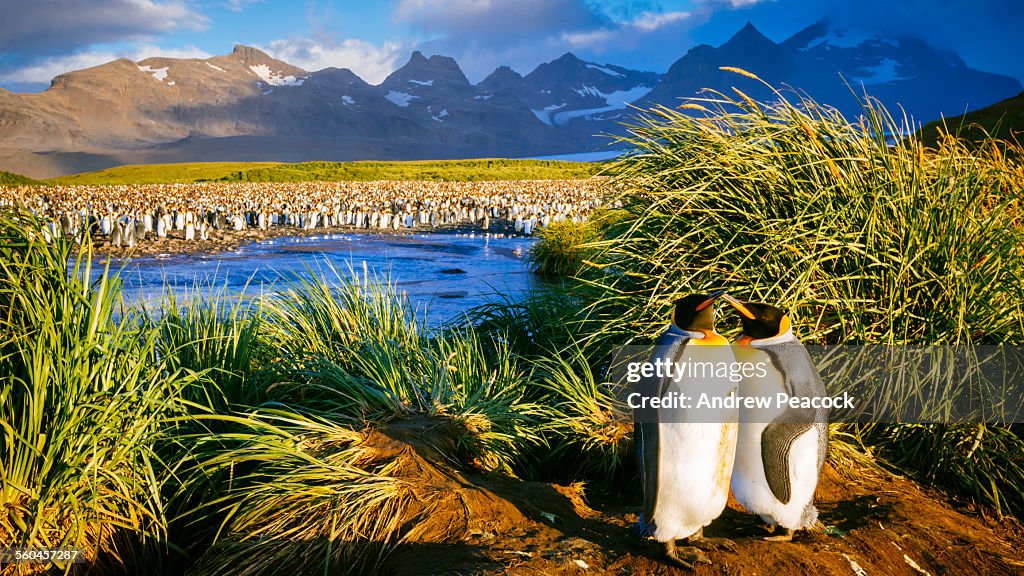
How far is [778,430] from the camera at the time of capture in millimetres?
2215

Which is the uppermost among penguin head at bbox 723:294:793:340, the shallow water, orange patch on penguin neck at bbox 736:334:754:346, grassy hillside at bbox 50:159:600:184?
grassy hillside at bbox 50:159:600:184

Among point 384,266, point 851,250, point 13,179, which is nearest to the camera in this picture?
point 851,250

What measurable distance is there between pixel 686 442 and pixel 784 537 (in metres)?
0.54

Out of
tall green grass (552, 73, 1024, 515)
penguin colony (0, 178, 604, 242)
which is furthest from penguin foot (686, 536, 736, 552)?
penguin colony (0, 178, 604, 242)

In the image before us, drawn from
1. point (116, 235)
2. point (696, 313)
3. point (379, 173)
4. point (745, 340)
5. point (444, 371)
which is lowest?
point (116, 235)

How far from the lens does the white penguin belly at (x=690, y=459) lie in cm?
211

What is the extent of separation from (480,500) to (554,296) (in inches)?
98.4

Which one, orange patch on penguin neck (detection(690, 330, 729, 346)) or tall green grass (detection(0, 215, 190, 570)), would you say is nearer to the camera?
orange patch on penguin neck (detection(690, 330, 729, 346))

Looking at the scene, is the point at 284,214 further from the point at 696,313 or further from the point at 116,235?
the point at 696,313

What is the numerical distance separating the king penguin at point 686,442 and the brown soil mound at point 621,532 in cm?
12

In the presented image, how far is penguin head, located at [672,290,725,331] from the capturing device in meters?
2.05

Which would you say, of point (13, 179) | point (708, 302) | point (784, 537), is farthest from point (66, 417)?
point (13, 179)

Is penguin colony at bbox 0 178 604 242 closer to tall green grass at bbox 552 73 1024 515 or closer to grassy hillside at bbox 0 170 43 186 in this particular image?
tall green grass at bbox 552 73 1024 515

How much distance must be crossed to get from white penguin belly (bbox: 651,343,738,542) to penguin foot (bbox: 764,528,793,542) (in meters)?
0.26
